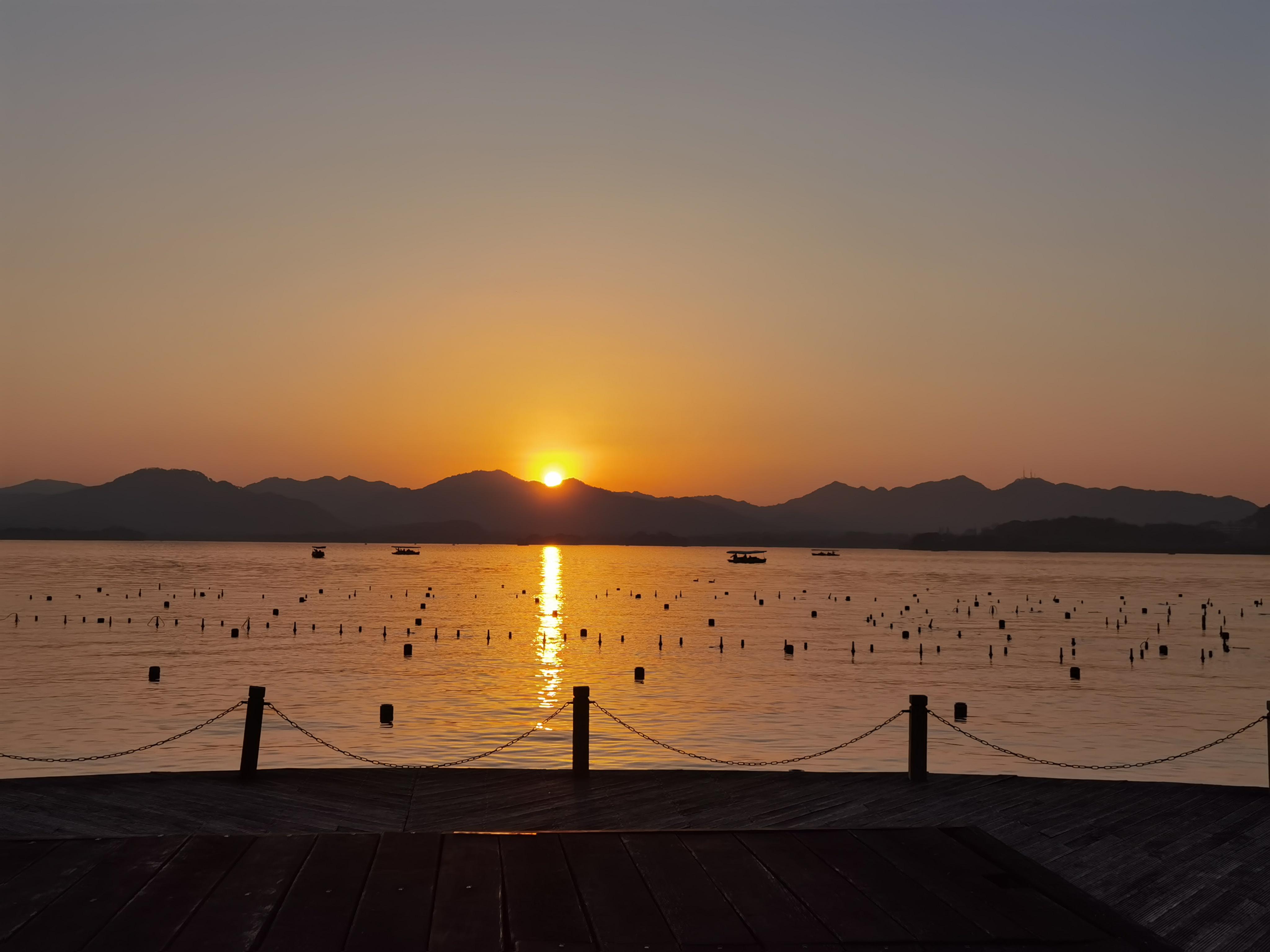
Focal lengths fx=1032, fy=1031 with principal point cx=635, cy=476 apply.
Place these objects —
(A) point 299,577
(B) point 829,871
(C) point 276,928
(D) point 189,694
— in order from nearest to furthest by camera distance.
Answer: (C) point 276,928, (B) point 829,871, (D) point 189,694, (A) point 299,577

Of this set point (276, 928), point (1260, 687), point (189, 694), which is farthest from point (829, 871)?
point (1260, 687)

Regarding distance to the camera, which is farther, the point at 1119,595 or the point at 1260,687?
the point at 1119,595

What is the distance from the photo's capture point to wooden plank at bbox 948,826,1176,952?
8.55 m

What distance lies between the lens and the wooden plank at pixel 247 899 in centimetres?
784

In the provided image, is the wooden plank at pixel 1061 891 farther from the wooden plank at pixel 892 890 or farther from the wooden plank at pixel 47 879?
the wooden plank at pixel 47 879

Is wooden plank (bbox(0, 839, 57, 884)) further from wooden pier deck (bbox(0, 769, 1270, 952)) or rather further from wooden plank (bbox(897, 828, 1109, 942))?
wooden plank (bbox(897, 828, 1109, 942))

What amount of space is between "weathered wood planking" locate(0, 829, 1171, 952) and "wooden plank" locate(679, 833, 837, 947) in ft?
0.07

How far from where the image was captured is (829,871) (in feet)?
31.7

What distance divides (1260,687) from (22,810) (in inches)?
2286

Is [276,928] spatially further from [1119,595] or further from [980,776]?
[1119,595]

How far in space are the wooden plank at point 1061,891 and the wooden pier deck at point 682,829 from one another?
31 millimetres

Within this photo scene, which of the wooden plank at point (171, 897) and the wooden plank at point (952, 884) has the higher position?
the wooden plank at point (171, 897)

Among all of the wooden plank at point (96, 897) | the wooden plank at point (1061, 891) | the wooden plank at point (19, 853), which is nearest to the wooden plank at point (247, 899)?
the wooden plank at point (96, 897)

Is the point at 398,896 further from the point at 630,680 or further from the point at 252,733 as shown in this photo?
the point at 630,680
